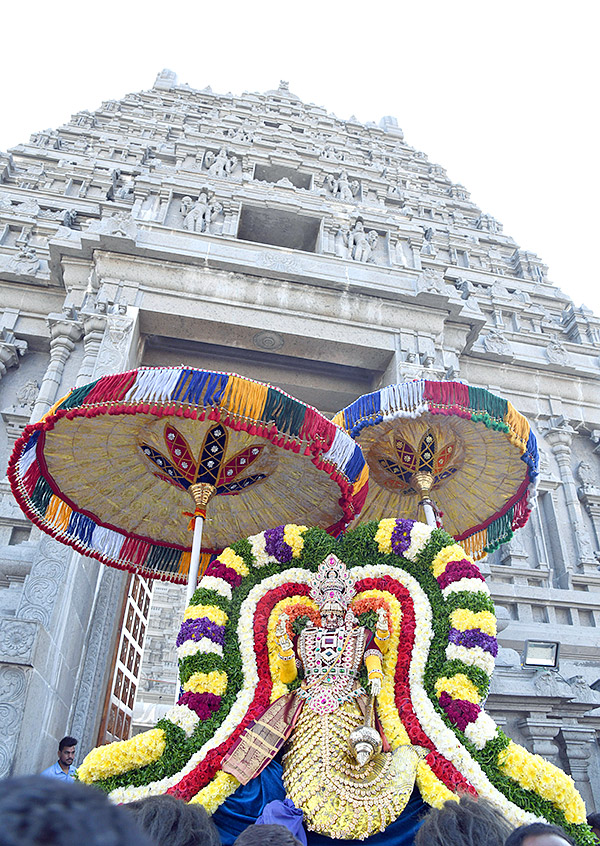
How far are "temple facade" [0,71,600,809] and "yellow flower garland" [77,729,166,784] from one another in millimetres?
1564

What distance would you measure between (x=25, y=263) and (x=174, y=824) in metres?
9.61

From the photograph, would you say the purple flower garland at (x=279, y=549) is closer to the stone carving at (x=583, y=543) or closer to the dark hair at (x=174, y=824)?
the dark hair at (x=174, y=824)

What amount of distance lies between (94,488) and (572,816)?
14.5 ft

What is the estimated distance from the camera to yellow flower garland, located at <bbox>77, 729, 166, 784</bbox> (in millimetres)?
3641

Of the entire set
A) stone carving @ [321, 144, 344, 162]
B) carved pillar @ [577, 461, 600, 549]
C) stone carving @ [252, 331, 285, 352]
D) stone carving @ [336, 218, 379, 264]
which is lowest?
carved pillar @ [577, 461, 600, 549]

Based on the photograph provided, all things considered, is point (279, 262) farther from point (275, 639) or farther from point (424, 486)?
point (275, 639)

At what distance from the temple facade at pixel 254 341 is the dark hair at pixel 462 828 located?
156 inches

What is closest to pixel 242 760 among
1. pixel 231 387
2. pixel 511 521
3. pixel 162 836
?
pixel 162 836

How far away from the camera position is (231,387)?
4703 millimetres

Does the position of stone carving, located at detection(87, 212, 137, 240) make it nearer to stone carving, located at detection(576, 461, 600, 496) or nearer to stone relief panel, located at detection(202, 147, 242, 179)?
stone relief panel, located at detection(202, 147, 242, 179)

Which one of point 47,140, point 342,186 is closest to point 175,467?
point 342,186

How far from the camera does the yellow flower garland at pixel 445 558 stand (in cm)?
429

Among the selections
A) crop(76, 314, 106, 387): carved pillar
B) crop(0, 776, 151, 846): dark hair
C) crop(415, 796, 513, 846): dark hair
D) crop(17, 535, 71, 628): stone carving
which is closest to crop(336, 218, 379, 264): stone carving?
crop(76, 314, 106, 387): carved pillar

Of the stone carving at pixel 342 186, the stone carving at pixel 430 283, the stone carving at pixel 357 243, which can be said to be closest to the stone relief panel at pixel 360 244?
the stone carving at pixel 357 243
